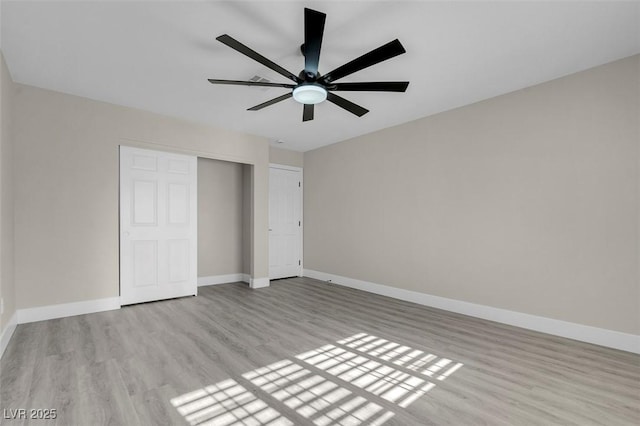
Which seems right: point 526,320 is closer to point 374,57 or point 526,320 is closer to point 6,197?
point 374,57

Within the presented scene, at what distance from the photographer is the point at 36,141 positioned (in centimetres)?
359

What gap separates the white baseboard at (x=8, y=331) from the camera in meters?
2.69

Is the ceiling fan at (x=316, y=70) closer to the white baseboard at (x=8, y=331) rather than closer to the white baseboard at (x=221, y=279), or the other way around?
the white baseboard at (x=8, y=331)

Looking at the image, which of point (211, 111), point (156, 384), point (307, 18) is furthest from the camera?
point (211, 111)

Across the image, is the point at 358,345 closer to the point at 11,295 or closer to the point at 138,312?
the point at 138,312

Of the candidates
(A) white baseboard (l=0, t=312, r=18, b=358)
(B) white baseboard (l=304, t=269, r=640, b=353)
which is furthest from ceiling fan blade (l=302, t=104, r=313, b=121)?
(A) white baseboard (l=0, t=312, r=18, b=358)

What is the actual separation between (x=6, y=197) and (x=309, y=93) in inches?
127

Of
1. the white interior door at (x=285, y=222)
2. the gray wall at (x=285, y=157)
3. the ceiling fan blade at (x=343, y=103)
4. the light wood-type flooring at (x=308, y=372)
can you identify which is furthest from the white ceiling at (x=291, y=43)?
the light wood-type flooring at (x=308, y=372)

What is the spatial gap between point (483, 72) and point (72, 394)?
14.9ft

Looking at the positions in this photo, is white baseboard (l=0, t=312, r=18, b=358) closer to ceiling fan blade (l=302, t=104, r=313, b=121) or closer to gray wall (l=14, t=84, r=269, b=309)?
gray wall (l=14, t=84, r=269, b=309)

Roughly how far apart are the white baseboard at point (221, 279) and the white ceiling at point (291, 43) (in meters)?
3.18

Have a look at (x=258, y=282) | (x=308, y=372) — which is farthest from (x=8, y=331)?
(x=258, y=282)

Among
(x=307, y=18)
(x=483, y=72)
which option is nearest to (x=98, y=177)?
(x=307, y=18)

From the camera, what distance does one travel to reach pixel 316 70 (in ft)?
8.07
